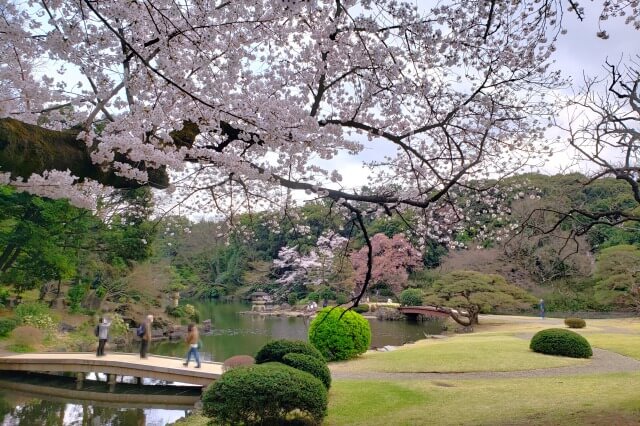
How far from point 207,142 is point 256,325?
22381 mm

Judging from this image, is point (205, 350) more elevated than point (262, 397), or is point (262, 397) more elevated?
point (262, 397)

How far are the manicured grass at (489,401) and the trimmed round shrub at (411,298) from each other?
62.5ft

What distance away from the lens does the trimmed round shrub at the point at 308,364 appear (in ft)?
24.7

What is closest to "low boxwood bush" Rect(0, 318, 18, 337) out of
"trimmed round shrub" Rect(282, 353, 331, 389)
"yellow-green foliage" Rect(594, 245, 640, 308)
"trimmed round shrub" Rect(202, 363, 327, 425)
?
"trimmed round shrub" Rect(282, 353, 331, 389)

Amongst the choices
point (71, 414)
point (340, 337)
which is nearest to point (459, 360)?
point (340, 337)

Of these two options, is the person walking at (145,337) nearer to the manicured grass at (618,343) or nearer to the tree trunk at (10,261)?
the tree trunk at (10,261)

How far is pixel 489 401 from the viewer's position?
24.6 ft

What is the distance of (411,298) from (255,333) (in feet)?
34.3

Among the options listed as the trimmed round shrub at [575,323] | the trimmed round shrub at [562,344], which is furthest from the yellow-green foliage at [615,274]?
the trimmed round shrub at [562,344]

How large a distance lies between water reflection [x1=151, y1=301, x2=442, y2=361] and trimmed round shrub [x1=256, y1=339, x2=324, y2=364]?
844 centimetres

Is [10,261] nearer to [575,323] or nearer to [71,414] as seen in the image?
[71,414]

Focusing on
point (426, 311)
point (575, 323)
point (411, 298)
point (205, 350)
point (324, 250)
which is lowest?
point (205, 350)

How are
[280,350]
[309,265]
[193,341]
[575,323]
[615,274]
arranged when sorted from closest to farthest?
[280,350]
[193,341]
[575,323]
[615,274]
[309,265]

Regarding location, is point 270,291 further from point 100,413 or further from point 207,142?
point 207,142
